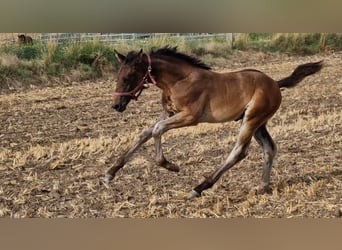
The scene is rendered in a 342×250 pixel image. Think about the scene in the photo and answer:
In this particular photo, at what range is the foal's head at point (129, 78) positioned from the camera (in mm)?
2773

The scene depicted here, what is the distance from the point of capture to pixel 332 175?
2.82 metres

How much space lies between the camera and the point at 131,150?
2.81 meters

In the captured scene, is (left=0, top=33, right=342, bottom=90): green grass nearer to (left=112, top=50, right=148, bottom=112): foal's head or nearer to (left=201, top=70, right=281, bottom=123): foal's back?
(left=112, top=50, right=148, bottom=112): foal's head

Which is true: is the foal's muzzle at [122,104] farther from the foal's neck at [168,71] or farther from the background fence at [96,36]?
the background fence at [96,36]

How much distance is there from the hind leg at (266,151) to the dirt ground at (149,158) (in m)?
0.03

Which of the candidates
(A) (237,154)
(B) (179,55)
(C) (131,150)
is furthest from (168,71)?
(A) (237,154)

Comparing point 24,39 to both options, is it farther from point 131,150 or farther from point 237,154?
point 237,154

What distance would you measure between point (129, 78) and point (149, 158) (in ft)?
1.32

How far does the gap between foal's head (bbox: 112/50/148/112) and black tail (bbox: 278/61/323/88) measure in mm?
703

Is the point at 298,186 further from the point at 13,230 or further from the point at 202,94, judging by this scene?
the point at 13,230

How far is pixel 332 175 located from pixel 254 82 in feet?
1.95

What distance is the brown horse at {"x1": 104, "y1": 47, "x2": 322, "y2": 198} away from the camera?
109 inches

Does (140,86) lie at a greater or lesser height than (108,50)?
lesser

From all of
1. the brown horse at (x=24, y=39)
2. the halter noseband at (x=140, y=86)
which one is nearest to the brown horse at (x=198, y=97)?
the halter noseband at (x=140, y=86)
